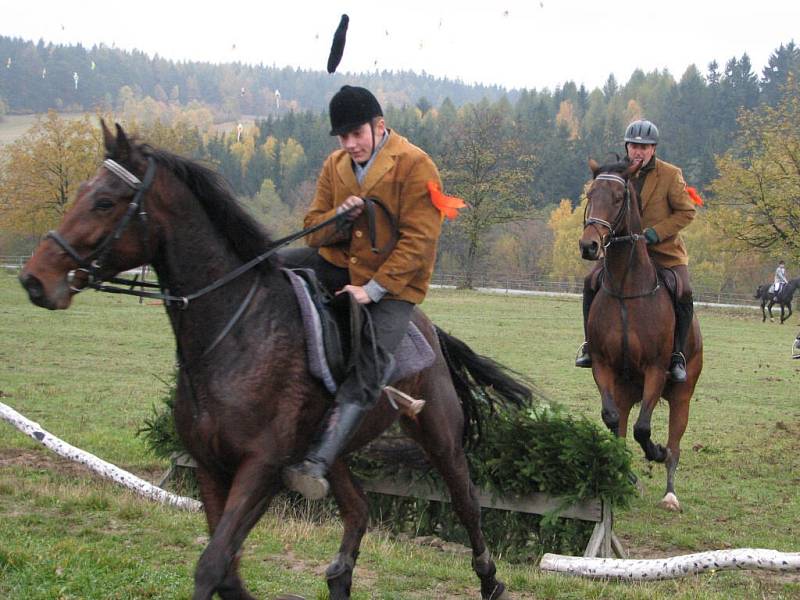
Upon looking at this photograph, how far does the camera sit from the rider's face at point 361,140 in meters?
5.43

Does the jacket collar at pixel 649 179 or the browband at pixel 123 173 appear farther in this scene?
the jacket collar at pixel 649 179

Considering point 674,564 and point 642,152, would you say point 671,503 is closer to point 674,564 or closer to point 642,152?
point 674,564

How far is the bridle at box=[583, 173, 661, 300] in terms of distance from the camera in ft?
28.7

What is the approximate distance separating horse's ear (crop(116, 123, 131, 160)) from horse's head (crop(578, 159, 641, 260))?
15.6 ft

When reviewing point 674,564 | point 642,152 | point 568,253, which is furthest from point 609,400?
point 568,253

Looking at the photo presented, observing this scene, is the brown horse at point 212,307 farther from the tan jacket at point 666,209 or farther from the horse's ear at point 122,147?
the tan jacket at point 666,209

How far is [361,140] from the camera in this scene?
5457mm

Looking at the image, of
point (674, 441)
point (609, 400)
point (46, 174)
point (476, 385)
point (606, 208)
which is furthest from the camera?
point (46, 174)

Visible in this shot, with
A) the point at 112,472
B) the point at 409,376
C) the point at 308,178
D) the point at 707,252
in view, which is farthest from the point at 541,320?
the point at 308,178

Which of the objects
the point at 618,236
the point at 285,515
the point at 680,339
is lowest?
the point at 285,515

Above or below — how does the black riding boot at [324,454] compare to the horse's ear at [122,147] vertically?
below

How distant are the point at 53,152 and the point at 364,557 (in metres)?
49.7

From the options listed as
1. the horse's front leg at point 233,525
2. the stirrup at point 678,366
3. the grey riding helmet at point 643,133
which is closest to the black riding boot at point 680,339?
the stirrup at point 678,366

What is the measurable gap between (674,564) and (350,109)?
388cm
